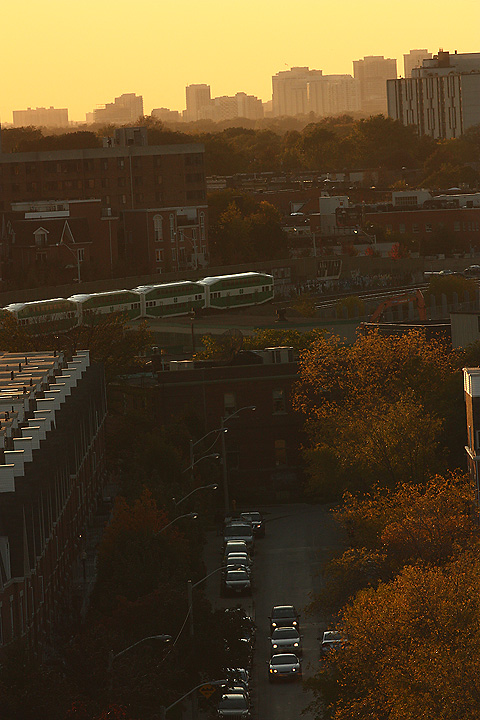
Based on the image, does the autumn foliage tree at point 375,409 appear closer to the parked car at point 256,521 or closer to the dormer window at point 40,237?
the parked car at point 256,521

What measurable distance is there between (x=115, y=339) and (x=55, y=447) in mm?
28494

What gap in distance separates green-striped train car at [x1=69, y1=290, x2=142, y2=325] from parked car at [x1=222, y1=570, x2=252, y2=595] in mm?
45755

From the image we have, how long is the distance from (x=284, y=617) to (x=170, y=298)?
64.0 meters

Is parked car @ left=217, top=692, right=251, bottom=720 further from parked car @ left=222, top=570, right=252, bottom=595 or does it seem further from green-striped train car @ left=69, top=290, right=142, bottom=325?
green-striped train car @ left=69, top=290, right=142, bottom=325

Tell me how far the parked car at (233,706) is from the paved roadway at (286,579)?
1.93 ft

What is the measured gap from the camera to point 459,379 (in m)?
54.7

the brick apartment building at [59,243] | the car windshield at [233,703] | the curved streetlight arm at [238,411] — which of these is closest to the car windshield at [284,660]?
the car windshield at [233,703]

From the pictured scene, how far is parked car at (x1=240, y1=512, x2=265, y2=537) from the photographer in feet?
173

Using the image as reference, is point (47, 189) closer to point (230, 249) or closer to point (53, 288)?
point (230, 249)

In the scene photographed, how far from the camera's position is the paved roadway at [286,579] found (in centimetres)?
3622

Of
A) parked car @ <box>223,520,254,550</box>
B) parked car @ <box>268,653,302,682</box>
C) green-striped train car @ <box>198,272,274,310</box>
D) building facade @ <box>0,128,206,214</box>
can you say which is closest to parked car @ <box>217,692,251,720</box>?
parked car @ <box>268,653,302,682</box>

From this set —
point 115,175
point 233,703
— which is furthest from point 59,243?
point 233,703

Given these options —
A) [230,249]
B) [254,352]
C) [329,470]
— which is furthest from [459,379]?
[230,249]

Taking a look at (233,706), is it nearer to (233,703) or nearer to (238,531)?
(233,703)
